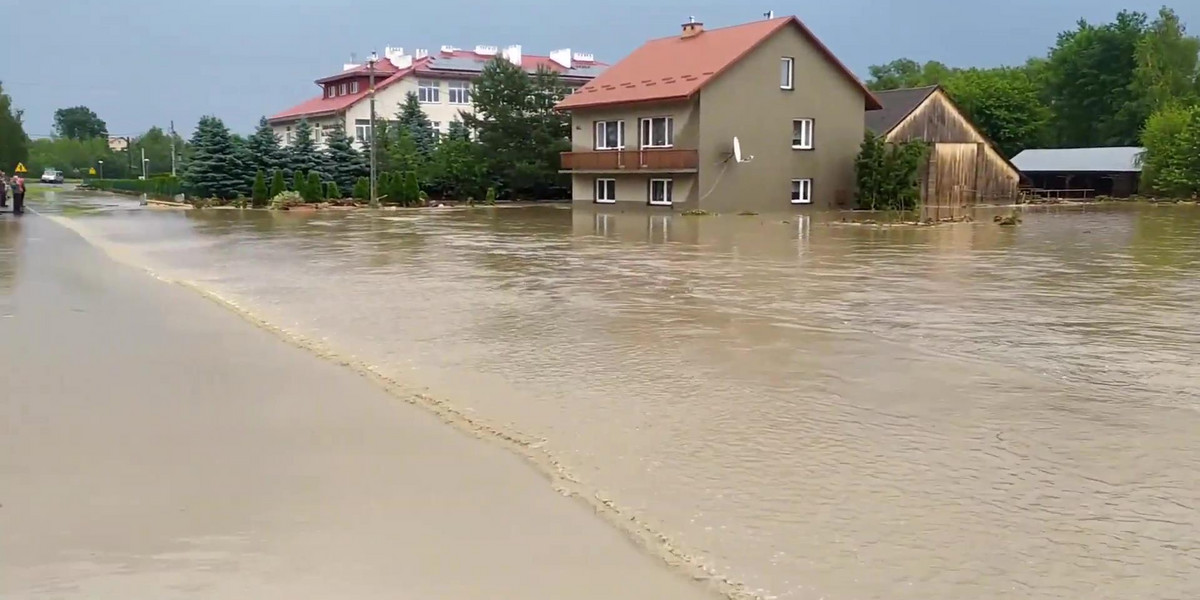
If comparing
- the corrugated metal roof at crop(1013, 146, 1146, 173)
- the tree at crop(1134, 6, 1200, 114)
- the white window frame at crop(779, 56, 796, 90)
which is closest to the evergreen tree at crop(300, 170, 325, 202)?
the white window frame at crop(779, 56, 796, 90)

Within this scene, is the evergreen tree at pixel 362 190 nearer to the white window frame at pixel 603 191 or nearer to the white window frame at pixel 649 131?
Answer: the white window frame at pixel 603 191

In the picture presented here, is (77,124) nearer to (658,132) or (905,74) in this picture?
(905,74)

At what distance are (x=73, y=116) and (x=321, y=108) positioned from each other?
12663 cm

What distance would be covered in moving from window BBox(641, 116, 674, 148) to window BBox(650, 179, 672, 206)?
1470 millimetres

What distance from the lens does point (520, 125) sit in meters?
53.0

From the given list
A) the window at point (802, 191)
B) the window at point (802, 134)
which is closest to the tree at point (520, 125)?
the window at point (802, 134)

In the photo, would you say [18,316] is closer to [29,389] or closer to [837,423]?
[29,389]

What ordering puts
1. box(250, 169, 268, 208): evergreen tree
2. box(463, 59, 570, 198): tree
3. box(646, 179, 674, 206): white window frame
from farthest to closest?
box(463, 59, 570, 198): tree
box(250, 169, 268, 208): evergreen tree
box(646, 179, 674, 206): white window frame

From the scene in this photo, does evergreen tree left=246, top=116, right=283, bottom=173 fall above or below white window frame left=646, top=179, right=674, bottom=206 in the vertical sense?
above

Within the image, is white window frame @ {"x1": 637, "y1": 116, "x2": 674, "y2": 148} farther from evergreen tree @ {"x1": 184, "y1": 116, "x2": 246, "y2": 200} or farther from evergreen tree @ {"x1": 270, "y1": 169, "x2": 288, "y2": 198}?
evergreen tree @ {"x1": 184, "y1": 116, "x2": 246, "y2": 200}

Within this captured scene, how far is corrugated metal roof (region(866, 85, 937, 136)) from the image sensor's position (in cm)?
4722

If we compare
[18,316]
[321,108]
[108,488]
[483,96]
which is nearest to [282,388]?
[108,488]

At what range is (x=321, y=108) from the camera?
78.1 meters

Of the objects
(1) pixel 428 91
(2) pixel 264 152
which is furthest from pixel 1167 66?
(2) pixel 264 152
